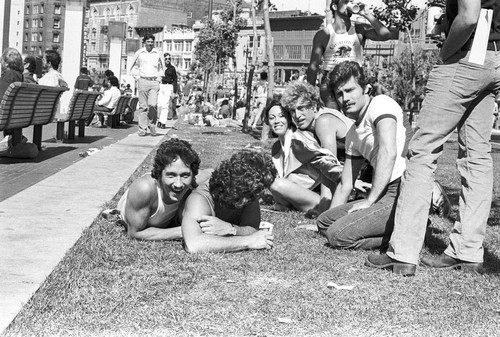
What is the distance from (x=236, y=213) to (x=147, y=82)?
11.4 metres

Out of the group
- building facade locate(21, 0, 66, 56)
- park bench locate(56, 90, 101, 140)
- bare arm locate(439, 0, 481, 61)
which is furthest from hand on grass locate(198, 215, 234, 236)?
building facade locate(21, 0, 66, 56)

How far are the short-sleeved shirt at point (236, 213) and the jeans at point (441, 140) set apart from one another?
103 cm

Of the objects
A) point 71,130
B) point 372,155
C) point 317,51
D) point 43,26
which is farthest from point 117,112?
point 43,26

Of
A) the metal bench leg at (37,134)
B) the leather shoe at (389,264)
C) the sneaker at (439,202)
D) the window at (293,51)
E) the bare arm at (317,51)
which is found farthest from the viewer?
the window at (293,51)

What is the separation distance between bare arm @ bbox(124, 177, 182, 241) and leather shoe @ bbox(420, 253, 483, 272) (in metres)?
1.56

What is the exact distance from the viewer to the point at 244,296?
12.8ft

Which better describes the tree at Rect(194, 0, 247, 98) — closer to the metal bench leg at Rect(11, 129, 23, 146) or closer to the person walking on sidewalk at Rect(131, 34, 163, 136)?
the person walking on sidewalk at Rect(131, 34, 163, 136)

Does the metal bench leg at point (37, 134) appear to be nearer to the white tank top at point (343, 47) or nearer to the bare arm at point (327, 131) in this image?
the white tank top at point (343, 47)

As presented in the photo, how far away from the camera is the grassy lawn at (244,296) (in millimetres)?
3387

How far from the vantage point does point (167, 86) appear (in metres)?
22.0

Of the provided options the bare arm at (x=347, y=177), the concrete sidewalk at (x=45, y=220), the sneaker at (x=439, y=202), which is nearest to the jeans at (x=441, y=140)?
the bare arm at (x=347, y=177)

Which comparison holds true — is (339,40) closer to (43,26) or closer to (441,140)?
(441,140)

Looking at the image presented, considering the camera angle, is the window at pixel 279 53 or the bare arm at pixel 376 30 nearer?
the bare arm at pixel 376 30

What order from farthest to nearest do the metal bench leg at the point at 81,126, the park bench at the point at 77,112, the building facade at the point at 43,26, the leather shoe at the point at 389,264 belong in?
1. the building facade at the point at 43,26
2. the metal bench leg at the point at 81,126
3. the park bench at the point at 77,112
4. the leather shoe at the point at 389,264
